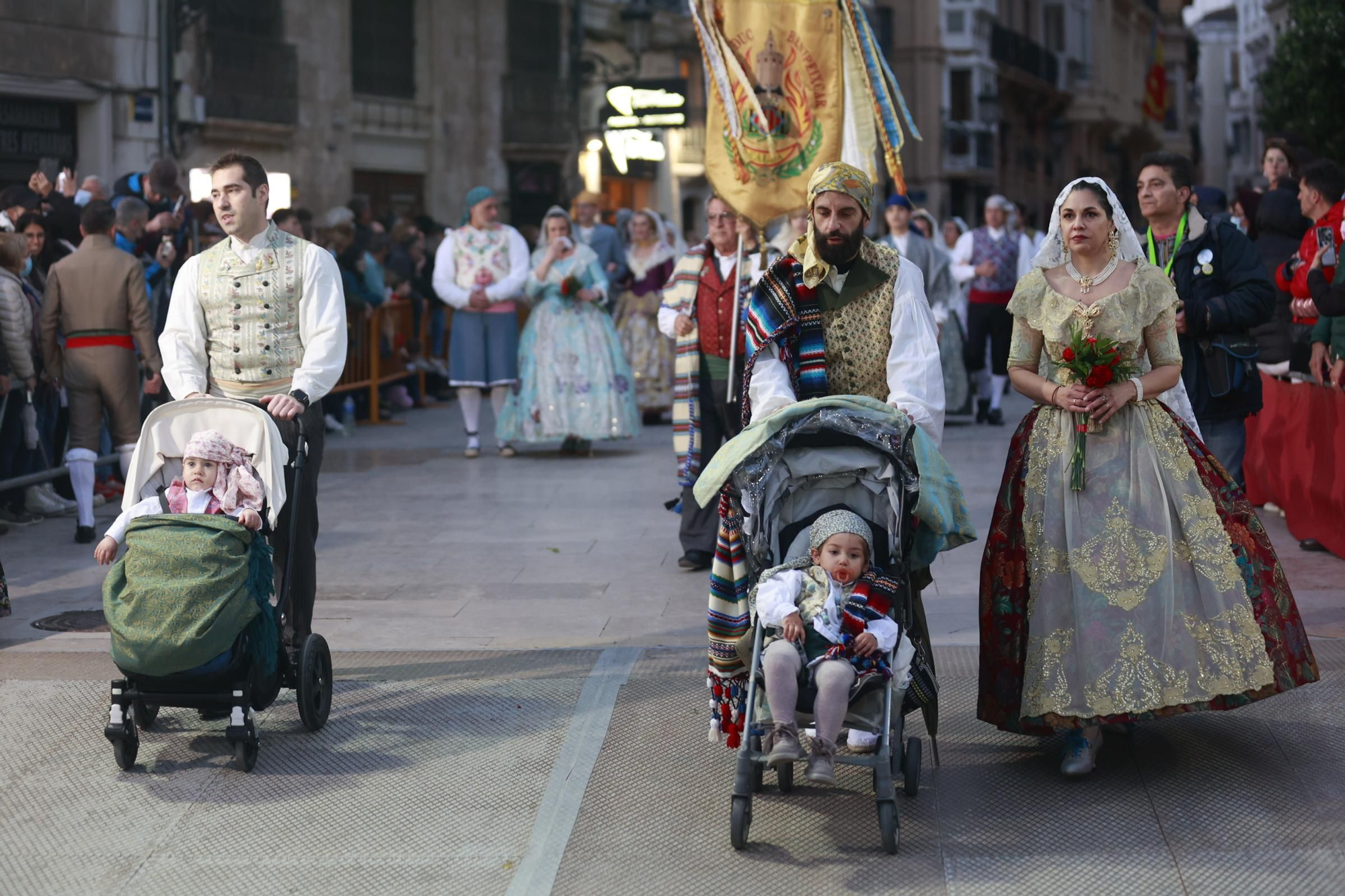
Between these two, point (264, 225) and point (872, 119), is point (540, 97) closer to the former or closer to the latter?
point (872, 119)

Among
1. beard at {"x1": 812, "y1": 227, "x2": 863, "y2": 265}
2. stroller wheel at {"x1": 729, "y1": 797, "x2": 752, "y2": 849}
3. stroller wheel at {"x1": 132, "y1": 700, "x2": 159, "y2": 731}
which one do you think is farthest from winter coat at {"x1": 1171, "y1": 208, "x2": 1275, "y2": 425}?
stroller wheel at {"x1": 132, "y1": 700, "x2": 159, "y2": 731}

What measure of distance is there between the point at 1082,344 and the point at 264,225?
311cm

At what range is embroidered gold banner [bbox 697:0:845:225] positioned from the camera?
27.6 ft

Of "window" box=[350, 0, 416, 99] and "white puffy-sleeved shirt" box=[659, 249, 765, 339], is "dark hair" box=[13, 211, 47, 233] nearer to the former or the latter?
"white puffy-sleeved shirt" box=[659, 249, 765, 339]

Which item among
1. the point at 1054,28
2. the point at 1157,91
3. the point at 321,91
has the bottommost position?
the point at 321,91

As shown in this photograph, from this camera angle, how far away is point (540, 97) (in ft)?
92.9

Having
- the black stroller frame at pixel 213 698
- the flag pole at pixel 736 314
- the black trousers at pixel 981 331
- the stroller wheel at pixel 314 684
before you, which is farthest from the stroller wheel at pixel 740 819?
the black trousers at pixel 981 331

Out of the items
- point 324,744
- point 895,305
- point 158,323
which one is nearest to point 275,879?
point 324,744

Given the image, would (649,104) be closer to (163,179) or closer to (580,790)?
(163,179)

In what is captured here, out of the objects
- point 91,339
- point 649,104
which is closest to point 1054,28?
point 649,104

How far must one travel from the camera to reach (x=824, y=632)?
4.84 metres

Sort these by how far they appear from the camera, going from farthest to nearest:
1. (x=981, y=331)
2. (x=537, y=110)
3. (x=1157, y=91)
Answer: (x=1157, y=91) → (x=537, y=110) → (x=981, y=331)

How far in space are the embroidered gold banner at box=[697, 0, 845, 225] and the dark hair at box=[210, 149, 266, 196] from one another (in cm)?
268

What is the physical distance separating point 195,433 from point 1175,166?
4.01 metres
